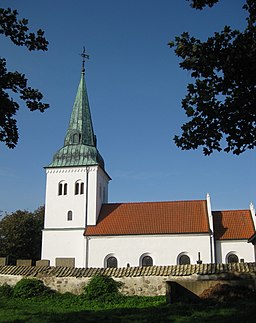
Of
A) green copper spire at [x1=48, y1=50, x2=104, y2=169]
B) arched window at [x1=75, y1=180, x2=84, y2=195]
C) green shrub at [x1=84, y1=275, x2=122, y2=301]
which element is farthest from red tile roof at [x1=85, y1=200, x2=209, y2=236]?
green shrub at [x1=84, y1=275, x2=122, y2=301]

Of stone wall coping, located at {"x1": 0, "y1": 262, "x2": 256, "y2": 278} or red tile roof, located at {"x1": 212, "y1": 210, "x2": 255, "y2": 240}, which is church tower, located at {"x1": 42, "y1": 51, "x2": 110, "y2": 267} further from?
stone wall coping, located at {"x1": 0, "y1": 262, "x2": 256, "y2": 278}

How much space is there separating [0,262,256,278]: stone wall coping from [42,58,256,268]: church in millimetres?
12059

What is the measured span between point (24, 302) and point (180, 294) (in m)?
6.79

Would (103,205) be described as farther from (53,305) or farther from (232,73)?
(232,73)

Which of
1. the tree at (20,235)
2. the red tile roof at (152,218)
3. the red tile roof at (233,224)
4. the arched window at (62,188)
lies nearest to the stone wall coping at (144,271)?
the red tile roof at (152,218)

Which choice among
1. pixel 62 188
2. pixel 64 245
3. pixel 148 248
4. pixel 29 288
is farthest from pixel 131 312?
pixel 62 188

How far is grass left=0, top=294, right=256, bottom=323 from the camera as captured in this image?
1142cm

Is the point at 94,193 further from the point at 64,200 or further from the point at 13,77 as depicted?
the point at 13,77

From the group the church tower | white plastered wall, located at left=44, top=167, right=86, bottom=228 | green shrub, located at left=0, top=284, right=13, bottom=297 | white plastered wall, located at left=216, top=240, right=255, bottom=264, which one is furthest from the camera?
white plastered wall, located at left=44, top=167, right=86, bottom=228

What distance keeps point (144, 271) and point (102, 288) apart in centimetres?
226

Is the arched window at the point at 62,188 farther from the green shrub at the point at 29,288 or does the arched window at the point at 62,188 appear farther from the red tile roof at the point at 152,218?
the green shrub at the point at 29,288

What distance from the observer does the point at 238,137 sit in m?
10.1

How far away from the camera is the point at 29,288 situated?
18.5m

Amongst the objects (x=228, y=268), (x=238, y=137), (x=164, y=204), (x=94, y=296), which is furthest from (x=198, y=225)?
(x=238, y=137)
